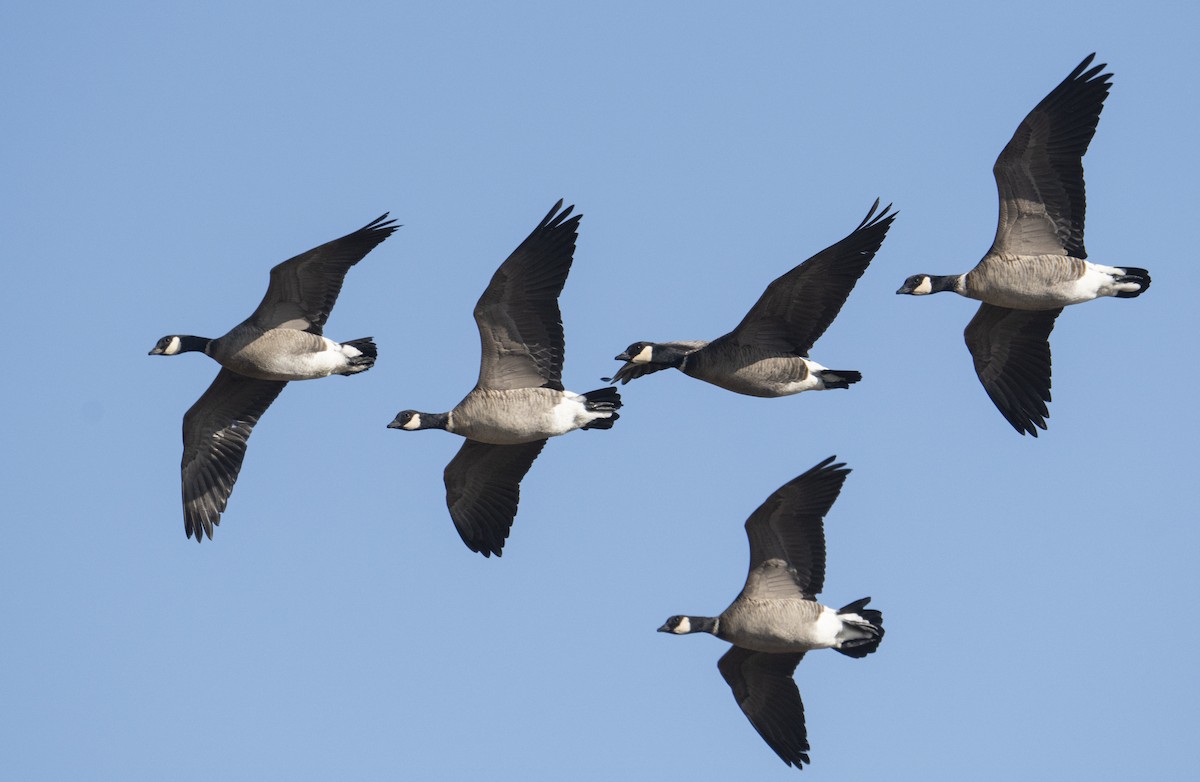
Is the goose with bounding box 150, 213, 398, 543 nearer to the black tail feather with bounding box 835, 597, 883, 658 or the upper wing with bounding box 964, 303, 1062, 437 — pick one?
the black tail feather with bounding box 835, 597, 883, 658

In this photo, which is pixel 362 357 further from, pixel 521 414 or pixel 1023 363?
pixel 1023 363

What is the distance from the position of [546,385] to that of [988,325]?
19.6 ft

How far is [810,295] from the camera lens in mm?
22750

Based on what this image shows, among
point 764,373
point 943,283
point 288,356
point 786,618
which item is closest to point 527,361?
point 764,373

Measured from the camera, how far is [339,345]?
81.2ft

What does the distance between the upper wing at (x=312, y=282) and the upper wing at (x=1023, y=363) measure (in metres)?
7.88

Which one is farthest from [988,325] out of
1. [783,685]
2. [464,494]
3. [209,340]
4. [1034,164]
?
[209,340]

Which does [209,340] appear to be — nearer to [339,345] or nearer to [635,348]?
[339,345]

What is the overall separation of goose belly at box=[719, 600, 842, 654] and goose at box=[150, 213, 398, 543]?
597 centimetres

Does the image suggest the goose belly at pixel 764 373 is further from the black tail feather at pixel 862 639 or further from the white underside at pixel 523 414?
the black tail feather at pixel 862 639

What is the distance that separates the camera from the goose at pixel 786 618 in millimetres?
22453

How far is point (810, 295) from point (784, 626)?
12.7 ft

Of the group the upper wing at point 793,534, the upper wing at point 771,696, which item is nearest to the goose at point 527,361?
the upper wing at point 793,534

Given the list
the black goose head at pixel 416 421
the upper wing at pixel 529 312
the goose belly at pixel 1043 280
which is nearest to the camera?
the upper wing at pixel 529 312
